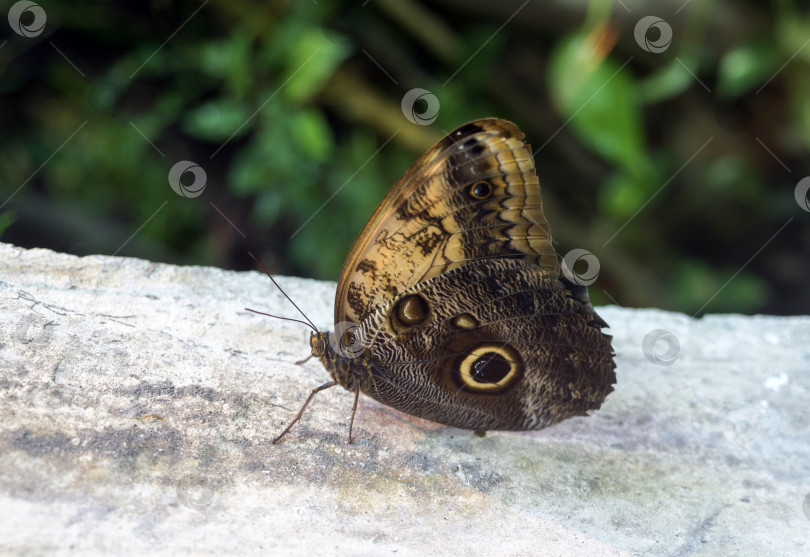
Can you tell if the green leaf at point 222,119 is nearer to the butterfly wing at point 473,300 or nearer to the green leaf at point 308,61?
the green leaf at point 308,61

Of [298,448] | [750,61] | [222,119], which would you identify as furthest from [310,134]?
[750,61]

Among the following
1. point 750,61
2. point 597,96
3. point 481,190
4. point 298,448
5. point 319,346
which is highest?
point 750,61

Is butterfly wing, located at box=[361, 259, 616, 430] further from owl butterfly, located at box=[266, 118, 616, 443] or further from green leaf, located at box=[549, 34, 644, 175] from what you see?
green leaf, located at box=[549, 34, 644, 175]

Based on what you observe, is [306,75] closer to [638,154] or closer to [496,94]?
[496,94]

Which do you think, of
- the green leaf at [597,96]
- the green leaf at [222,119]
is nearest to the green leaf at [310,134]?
the green leaf at [222,119]

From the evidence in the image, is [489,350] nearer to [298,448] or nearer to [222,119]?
[298,448]

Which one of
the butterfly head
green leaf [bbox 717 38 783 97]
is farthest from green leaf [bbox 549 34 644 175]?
the butterfly head
